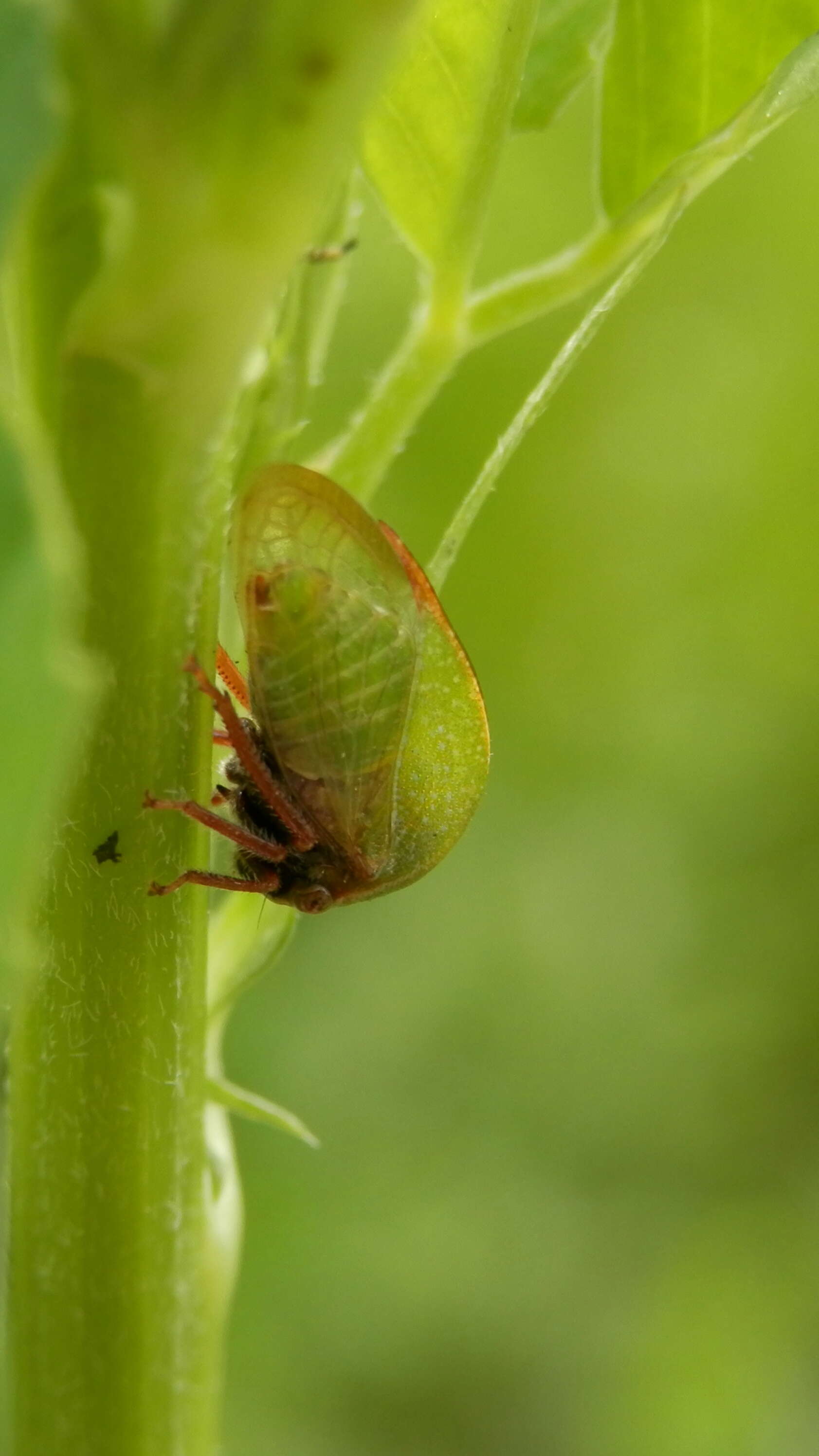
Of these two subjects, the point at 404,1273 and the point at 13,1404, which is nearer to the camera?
the point at 13,1404

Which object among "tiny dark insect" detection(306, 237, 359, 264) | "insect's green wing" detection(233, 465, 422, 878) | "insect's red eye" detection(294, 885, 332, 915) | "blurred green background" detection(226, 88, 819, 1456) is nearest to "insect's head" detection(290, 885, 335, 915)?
"insect's red eye" detection(294, 885, 332, 915)

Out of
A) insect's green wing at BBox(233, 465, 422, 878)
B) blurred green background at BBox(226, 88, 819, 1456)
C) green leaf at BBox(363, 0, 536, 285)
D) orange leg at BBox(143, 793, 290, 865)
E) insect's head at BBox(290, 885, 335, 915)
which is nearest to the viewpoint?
orange leg at BBox(143, 793, 290, 865)

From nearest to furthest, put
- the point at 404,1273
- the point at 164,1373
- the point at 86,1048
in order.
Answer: the point at 86,1048 → the point at 164,1373 → the point at 404,1273

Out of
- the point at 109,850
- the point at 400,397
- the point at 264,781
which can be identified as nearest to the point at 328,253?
the point at 400,397

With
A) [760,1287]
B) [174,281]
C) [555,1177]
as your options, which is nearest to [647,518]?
[555,1177]

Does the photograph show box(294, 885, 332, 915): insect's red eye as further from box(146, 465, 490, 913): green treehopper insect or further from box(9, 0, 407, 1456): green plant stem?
box(9, 0, 407, 1456): green plant stem

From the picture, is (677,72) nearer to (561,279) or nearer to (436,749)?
(561,279)

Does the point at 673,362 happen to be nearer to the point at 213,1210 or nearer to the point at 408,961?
the point at 408,961
